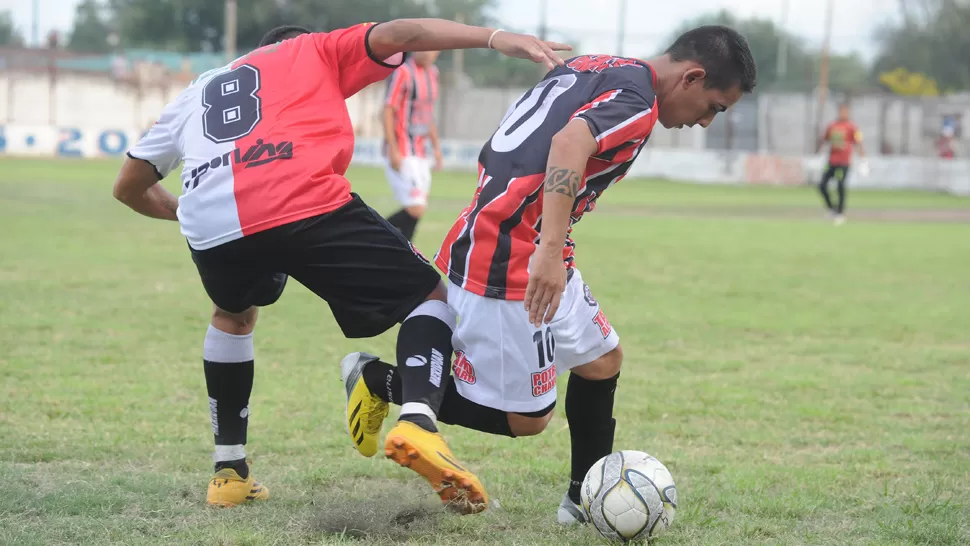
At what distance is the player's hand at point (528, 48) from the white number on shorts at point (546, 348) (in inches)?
34.9

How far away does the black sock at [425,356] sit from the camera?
11.3ft

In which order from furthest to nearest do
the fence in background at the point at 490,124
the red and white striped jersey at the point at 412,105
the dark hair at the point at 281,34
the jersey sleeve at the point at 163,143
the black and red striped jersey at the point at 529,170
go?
the fence in background at the point at 490,124 → the red and white striped jersey at the point at 412,105 → the dark hair at the point at 281,34 → the jersey sleeve at the point at 163,143 → the black and red striped jersey at the point at 529,170

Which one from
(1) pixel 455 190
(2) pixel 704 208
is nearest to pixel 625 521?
(2) pixel 704 208

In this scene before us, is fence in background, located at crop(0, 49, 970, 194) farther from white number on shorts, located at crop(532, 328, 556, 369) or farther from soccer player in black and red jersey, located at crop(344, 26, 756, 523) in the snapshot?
white number on shorts, located at crop(532, 328, 556, 369)

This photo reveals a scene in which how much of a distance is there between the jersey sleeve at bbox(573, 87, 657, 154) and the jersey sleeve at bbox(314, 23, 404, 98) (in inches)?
30.9

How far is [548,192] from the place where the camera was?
10.4 ft

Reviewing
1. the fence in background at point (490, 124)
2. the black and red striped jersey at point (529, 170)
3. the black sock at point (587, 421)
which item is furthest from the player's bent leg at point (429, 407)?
the fence in background at point (490, 124)

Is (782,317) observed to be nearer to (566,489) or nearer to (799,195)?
(566,489)

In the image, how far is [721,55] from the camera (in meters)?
3.44

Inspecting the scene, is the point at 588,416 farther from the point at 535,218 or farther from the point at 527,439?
the point at 527,439

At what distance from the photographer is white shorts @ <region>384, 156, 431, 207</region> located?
10344 mm

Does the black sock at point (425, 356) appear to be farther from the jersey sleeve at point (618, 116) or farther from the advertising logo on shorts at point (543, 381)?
the jersey sleeve at point (618, 116)

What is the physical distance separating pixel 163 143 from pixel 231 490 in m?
1.26

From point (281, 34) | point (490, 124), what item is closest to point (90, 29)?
point (490, 124)
